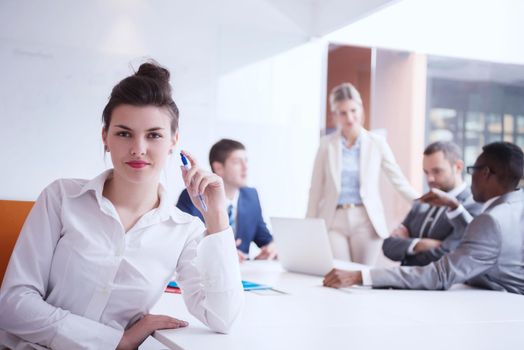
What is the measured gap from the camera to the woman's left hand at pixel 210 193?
66.4 inches

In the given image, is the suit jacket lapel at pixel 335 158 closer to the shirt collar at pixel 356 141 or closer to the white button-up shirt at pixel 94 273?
the shirt collar at pixel 356 141

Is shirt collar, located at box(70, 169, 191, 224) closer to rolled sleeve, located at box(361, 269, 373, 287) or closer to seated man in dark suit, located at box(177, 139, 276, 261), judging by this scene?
rolled sleeve, located at box(361, 269, 373, 287)

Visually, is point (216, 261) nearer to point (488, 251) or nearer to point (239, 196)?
point (488, 251)

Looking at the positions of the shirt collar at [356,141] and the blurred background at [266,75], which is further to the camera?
the blurred background at [266,75]

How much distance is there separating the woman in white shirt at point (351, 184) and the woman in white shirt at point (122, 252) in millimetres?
2886

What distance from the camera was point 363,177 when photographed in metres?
4.68

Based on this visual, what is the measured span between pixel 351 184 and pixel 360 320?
291 centimetres

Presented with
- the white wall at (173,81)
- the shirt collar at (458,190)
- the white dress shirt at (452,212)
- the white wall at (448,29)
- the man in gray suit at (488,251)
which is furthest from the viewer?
the white wall at (448,29)

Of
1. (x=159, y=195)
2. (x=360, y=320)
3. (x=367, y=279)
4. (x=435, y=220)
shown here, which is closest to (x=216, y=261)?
(x=159, y=195)

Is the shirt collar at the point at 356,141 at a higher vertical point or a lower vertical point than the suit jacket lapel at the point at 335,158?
higher

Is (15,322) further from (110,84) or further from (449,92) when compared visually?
(449,92)

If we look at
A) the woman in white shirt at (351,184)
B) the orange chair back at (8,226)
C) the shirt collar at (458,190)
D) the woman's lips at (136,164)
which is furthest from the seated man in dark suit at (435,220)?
the orange chair back at (8,226)

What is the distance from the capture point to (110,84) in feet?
17.0

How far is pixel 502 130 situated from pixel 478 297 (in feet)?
14.7
